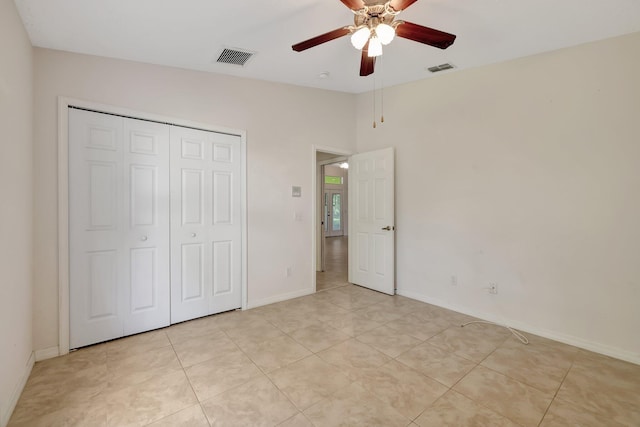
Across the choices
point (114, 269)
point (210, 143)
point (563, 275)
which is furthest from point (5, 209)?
point (563, 275)

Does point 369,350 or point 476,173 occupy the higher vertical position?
point 476,173

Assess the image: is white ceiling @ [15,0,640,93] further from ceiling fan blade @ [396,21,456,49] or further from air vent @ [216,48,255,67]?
ceiling fan blade @ [396,21,456,49]

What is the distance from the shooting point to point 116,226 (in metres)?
2.64

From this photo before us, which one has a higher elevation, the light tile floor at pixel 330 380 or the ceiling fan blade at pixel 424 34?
the ceiling fan blade at pixel 424 34

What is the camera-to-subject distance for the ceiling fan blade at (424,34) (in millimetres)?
1846

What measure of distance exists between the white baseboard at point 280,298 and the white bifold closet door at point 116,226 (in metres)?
0.98

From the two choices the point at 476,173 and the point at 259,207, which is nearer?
the point at 476,173

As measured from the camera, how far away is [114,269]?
8.66 ft

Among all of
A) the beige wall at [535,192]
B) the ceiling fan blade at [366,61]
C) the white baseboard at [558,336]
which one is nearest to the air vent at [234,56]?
the ceiling fan blade at [366,61]

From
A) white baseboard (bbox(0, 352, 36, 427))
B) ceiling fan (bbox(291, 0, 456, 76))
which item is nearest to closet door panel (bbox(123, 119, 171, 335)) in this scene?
white baseboard (bbox(0, 352, 36, 427))

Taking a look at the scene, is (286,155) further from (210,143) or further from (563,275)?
(563,275)

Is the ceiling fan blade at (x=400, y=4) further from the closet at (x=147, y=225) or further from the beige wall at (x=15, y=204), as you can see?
the beige wall at (x=15, y=204)

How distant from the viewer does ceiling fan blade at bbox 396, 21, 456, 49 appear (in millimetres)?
1846

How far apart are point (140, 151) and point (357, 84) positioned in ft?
9.28
